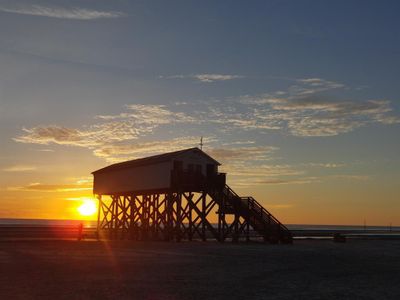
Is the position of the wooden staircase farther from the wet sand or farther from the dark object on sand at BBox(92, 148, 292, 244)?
the wet sand

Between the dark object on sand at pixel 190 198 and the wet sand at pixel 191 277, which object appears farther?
the dark object on sand at pixel 190 198

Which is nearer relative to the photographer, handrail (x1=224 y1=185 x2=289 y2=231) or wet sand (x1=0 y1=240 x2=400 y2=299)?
wet sand (x1=0 y1=240 x2=400 y2=299)

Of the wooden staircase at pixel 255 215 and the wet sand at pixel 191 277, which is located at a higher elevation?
the wooden staircase at pixel 255 215

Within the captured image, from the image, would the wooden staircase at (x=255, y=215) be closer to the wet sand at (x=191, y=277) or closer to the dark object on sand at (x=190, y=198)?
the dark object on sand at (x=190, y=198)

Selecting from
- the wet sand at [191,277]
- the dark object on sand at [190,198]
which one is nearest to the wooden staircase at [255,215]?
the dark object on sand at [190,198]

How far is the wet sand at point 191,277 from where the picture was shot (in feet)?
50.7

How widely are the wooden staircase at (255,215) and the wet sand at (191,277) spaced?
47.2 ft

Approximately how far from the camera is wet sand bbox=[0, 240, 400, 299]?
1545 cm

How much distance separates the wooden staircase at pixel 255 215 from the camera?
41688 millimetres

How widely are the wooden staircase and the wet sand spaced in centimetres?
1438

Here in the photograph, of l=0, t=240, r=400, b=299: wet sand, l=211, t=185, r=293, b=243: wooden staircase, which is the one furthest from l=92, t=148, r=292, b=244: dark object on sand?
l=0, t=240, r=400, b=299: wet sand

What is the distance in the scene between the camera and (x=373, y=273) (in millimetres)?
21672

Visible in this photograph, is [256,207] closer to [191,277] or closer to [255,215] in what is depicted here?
[255,215]

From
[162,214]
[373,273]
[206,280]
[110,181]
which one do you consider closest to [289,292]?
[206,280]
